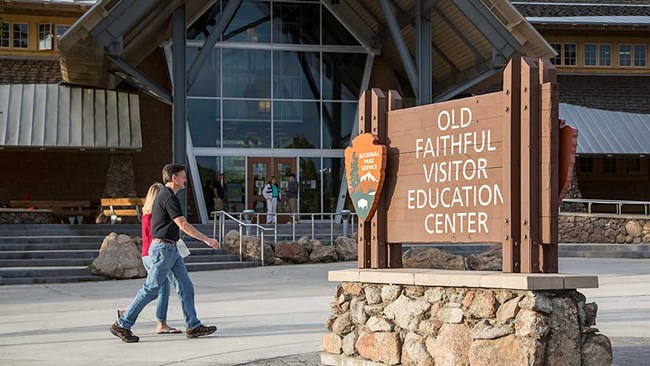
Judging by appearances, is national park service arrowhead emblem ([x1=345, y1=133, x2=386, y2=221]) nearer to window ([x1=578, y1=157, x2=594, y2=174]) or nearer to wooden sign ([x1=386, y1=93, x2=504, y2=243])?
wooden sign ([x1=386, y1=93, x2=504, y2=243])

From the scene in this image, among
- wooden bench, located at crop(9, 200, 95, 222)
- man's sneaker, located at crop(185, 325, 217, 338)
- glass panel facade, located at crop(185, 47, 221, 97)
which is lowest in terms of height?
man's sneaker, located at crop(185, 325, 217, 338)

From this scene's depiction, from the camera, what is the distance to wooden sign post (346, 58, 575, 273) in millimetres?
7527

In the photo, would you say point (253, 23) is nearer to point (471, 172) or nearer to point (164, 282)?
point (164, 282)

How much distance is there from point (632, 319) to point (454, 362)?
5460 mm

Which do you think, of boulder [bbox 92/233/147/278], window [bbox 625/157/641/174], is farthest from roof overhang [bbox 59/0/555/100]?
window [bbox 625/157/641/174]

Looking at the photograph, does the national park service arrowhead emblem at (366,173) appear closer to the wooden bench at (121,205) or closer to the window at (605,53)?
the wooden bench at (121,205)

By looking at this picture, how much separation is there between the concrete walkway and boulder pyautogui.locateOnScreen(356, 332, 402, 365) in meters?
0.69

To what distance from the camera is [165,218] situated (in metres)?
10.6

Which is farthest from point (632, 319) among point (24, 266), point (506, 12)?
point (506, 12)

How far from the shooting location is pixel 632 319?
40.4 ft

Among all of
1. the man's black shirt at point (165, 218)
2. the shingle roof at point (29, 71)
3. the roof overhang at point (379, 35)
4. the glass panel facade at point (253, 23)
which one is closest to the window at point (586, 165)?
the roof overhang at point (379, 35)

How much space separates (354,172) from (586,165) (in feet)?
101

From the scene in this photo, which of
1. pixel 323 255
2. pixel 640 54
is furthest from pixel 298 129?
pixel 640 54

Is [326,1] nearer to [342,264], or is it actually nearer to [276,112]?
[276,112]
